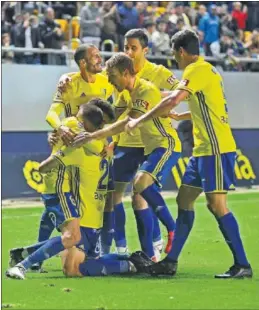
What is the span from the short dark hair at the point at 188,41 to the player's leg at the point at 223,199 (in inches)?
39.1

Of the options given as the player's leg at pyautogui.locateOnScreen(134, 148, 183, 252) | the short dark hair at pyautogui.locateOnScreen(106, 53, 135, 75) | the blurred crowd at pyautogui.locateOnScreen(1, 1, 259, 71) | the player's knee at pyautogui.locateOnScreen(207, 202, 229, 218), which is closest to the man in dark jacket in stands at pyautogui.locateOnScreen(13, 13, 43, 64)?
the blurred crowd at pyautogui.locateOnScreen(1, 1, 259, 71)

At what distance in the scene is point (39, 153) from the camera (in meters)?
21.2

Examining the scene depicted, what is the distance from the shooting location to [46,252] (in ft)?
31.1

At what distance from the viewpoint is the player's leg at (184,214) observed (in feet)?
32.0

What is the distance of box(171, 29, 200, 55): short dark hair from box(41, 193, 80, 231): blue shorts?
171cm

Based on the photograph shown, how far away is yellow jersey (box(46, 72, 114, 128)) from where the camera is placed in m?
10.9

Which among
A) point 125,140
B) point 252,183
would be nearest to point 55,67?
point 252,183

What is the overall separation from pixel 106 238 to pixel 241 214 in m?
6.21

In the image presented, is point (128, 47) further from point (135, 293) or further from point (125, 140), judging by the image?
point (135, 293)

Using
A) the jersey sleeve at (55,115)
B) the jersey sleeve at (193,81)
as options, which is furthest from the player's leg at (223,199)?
→ the jersey sleeve at (55,115)

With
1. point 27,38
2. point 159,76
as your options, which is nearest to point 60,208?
point 159,76

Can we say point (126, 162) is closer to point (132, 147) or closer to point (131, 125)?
point (132, 147)

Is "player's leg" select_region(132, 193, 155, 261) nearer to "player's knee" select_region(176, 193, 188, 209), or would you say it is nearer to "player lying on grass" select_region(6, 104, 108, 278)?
"player's knee" select_region(176, 193, 188, 209)

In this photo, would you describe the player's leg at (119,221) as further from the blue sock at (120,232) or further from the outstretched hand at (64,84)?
the outstretched hand at (64,84)
